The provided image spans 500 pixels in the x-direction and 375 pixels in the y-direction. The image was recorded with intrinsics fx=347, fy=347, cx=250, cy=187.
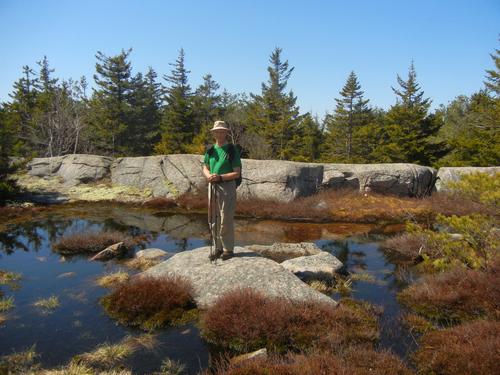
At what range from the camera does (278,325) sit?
562 centimetres

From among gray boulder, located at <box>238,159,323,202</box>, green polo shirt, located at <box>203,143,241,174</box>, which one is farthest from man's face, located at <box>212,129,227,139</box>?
gray boulder, located at <box>238,159,323,202</box>

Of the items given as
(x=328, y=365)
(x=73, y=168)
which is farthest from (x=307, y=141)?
(x=328, y=365)

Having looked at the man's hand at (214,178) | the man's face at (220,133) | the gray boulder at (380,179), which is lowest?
the gray boulder at (380,179)

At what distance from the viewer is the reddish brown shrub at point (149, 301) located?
6.47 meters

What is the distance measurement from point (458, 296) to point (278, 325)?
396 cm

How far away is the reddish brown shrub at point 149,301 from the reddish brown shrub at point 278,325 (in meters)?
Answer: 0.92

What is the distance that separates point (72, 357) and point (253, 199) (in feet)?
48.7

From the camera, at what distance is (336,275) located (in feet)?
29.6

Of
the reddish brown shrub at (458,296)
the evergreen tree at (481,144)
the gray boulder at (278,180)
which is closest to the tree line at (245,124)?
the evergreen tree at (481,144)

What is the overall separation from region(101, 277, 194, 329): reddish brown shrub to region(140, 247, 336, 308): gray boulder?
35 cm

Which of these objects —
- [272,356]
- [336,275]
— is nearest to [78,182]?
[336,275]

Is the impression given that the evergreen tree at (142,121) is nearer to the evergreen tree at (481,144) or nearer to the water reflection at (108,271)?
the water reflection at (108,271)

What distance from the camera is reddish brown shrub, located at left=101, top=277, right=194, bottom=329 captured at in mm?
6469

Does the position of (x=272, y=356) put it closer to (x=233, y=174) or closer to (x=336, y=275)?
(x=233, y=174)
